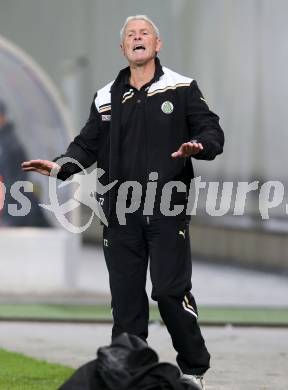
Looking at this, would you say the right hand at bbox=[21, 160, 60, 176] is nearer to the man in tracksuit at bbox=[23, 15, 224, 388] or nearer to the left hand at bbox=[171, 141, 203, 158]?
the man in tracksuit at bbox=[23, 15, 224, 388]

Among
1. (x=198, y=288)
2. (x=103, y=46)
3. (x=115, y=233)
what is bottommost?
(x=198, y=288)

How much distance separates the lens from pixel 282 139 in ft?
52.6

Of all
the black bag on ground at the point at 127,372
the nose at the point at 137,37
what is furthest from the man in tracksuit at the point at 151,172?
the black bag on ground at the point at 127,372

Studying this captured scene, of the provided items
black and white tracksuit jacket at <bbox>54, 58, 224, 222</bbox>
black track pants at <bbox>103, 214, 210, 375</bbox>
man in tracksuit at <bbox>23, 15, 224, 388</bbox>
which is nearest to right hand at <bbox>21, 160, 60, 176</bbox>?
man in tracksuit at <bbox>23, 15, 224, 388</bbox>

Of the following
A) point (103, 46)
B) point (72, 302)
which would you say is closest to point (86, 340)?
point (72, 302)

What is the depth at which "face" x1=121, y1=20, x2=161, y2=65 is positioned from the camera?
7.25 metres

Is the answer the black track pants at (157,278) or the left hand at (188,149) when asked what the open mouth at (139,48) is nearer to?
the left hand at (188,149)

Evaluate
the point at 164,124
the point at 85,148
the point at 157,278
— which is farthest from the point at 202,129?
the point at 157,278

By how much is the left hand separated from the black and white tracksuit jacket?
0.17 metres

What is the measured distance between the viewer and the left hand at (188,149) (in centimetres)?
689

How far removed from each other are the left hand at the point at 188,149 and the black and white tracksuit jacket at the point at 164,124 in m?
0.17

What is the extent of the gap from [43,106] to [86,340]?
383 cm

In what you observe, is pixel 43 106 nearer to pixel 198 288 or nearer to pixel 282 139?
pixel 198 288

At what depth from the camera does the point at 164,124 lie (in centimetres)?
723
